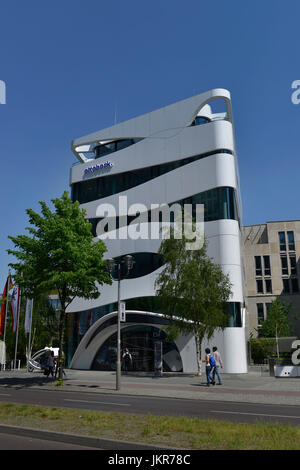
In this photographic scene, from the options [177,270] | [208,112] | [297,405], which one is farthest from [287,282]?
[297,405]

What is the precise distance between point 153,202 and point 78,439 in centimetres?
3078

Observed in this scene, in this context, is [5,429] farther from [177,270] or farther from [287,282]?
[287,282]

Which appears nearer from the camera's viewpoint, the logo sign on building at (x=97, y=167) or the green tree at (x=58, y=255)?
the green tree at (x=58, y=255)

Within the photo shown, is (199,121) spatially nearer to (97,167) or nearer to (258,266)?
(97,167)

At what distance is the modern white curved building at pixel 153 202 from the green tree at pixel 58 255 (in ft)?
36.0

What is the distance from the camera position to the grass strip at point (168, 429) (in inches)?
268

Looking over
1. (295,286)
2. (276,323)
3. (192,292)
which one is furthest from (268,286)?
(192,292)

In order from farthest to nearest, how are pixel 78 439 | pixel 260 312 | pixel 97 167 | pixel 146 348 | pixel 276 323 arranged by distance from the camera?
1. pixel 260 312
2. pixel 276 323
3. pixel 97 167
4. pixel 146 348
5. pixel 78 439

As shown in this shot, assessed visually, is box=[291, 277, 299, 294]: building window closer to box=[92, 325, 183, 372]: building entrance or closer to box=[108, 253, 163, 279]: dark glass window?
box=[108, 253, 163, 279]: dark glass window

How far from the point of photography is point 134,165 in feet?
Result: 129

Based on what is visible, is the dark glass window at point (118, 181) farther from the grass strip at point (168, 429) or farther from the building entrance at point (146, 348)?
the grass strip at point (168, 429)

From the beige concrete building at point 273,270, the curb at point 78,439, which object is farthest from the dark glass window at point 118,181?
the curb at point 78,439

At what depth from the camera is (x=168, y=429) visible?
8.20 meters
